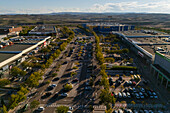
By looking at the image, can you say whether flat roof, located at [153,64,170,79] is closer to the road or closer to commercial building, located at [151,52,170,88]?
commercial building, located at [151,52,170,88]

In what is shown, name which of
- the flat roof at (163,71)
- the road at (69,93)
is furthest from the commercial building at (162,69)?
the road at (69,93)

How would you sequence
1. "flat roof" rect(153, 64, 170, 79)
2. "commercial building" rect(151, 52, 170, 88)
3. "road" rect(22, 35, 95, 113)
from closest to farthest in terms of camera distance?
1. "road" rect(22, 35, 95, 113)
2. "flat roof" rect(153, 64, 170, 79)
3. "commercial building" rect(151, 52, 170, 88)

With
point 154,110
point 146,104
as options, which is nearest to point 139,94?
point 146,104

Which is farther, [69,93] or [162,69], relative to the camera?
[162,69]

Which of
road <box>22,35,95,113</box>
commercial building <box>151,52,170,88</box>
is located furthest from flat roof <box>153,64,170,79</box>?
road <box>22,35,95,113</box>

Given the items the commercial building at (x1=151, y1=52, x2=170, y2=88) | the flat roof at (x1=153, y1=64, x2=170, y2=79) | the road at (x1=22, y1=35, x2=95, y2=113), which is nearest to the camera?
the road at (x1=22, y1=35, x2=95, y2=113)

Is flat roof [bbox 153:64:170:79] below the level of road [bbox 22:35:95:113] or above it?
above

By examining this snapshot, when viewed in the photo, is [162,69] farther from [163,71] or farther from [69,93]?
[69,93]

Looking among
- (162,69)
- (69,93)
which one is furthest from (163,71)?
(69,93)
